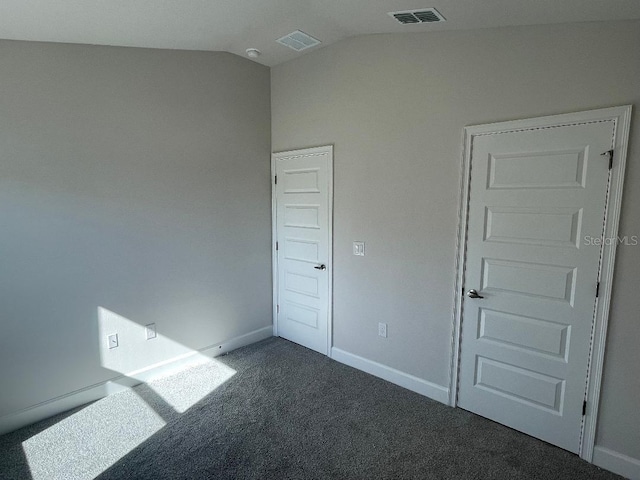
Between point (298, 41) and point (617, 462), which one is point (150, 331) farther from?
point (617, 462)

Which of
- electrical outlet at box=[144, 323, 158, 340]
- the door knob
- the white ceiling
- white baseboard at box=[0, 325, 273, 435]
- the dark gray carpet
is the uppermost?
the white ceiling

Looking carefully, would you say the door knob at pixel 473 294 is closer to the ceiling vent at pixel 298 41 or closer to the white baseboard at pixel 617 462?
the white baseboard at pixel 617 462

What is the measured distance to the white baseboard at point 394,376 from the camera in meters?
2.79

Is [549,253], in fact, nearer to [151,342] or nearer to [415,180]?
[415,180]

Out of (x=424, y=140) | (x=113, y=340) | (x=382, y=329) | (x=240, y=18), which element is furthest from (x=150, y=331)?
(x=424, y=140)

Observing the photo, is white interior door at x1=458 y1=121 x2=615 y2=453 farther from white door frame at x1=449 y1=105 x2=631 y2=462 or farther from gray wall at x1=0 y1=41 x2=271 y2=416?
gray wall at x1=0 y1=41 x2=271 y2=416

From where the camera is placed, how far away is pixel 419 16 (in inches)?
92.2

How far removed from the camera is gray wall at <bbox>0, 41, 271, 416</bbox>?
2377 millimetres

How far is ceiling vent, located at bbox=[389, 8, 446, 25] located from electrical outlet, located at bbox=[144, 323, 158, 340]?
10.4 ft

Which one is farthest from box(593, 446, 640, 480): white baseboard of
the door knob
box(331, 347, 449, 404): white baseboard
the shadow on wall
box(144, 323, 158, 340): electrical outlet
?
box(144, 323, 158, 340): electrical outlet

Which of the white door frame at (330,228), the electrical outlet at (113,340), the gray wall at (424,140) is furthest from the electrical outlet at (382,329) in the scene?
the electrical outlet at (113,340)

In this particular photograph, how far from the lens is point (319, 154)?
3408mm

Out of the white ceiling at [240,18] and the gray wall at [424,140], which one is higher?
the white ceiling at [240,18]

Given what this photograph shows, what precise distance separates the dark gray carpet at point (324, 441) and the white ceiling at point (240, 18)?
266 cm
